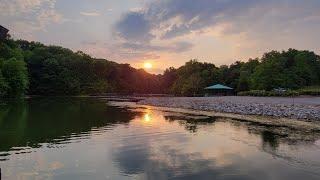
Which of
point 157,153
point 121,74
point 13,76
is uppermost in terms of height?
point 121,74

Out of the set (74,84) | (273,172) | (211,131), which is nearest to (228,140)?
(211,131)

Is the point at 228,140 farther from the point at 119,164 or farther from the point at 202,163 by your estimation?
the point at 119,164

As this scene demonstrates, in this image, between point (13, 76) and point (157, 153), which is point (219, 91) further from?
point (157, 153)

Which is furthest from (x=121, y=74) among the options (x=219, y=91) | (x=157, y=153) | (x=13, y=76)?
(x=157, y=153)

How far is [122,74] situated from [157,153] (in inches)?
5391

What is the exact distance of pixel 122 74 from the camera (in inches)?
6073

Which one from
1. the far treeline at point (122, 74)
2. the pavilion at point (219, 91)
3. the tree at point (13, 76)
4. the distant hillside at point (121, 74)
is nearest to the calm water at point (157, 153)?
the far treeline at point (122, 74)

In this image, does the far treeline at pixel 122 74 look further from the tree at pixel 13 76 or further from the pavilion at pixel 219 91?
the pavilion at pixel 219 91

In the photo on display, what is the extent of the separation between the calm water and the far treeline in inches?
2174

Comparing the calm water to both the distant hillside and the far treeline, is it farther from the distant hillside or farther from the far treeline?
the distant hillside

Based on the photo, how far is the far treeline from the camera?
92312 mm

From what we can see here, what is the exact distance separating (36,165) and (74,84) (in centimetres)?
11288

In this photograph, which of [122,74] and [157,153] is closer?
[157,153]

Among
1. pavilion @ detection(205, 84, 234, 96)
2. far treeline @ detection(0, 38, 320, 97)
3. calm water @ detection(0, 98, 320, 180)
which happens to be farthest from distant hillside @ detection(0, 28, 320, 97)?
calm water @ detection(0, 98, 320, 180)
